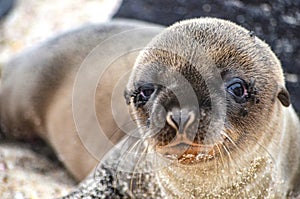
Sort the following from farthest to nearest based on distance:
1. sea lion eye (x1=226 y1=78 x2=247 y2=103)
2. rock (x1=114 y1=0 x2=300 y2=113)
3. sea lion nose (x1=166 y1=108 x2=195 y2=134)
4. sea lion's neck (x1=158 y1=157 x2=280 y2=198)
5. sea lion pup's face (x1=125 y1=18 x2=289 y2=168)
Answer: rock (x1=114 y1=0 x2=300 y2=113) → sea lion's neck (x1=158 y1=157 x2=280 y2=198) → sea lion eye (x1=226 y1=78 x2=247 y2=103) → sea lion pup's face (x1=125 y1=18 x2=289 y2=168) → sea lion nose (x1=166 y1=108 x2=195 y2=134)

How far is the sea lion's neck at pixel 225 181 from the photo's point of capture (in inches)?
116

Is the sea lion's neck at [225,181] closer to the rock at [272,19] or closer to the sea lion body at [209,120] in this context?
the sea lion body at [209,120]

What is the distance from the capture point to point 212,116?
261 cm

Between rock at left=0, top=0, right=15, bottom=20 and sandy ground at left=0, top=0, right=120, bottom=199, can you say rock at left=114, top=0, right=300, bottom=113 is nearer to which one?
sandy ground at left=0, top=0, right=120, bottom=199

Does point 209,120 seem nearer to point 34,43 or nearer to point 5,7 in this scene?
point 34,43

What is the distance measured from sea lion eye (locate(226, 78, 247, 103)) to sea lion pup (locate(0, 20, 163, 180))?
4.35ft

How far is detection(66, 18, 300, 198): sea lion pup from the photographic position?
261 cm

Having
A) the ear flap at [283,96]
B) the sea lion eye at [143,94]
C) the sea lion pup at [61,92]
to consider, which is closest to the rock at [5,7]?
the sea lion pup at [61,92]

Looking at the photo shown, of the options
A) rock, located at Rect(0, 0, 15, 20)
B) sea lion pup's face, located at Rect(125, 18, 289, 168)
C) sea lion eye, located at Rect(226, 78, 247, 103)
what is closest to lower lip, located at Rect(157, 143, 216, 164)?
sea lion pup's face, located at Rect(125, 18, 289, 168)

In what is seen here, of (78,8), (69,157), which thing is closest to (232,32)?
(69,157)

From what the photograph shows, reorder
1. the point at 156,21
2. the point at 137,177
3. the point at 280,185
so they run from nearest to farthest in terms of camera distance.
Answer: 1. the point at 280,185
2. the point at 137,177
3. the point at 156,21

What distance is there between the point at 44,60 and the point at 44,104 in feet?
1.07

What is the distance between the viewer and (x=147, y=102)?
9.38 ft

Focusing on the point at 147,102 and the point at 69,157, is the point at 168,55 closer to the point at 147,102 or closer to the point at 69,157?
the point at 147,102
